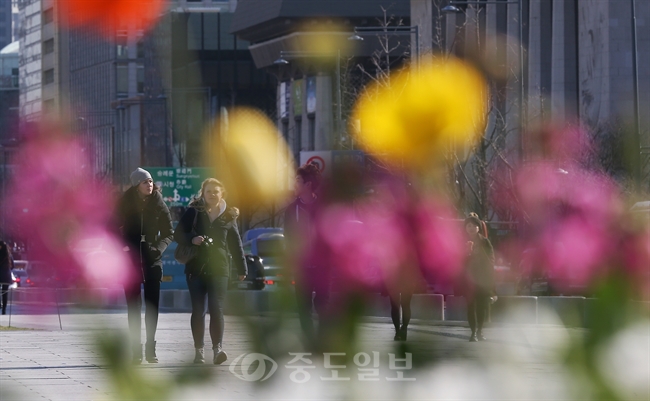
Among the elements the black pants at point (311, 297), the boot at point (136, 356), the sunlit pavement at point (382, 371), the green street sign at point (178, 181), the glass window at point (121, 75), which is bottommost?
the sunlit pavement at point (382, 371)

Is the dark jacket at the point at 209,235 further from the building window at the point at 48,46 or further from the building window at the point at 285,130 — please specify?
the building window at the point at 285,130

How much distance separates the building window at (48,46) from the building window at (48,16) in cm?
20

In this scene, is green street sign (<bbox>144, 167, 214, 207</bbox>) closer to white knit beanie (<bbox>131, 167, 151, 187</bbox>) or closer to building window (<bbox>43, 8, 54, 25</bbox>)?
white knit beanie (<bbox>131, 167, 151, 187</bbox>)

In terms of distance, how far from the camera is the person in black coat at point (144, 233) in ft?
33.6

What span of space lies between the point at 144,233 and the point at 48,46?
731 centimetres

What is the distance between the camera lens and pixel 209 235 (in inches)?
400

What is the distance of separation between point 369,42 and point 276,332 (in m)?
103

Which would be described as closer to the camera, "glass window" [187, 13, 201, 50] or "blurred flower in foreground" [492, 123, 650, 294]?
"blurred flower in foreground" [492, 123, 650, 294]

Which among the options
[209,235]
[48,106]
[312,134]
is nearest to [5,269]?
[209,235]

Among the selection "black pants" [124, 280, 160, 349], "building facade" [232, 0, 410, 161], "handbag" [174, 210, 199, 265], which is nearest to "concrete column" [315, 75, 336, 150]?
"building facade" [232, 0, 410, 161]

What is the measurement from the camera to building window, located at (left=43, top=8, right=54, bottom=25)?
7.93 feet

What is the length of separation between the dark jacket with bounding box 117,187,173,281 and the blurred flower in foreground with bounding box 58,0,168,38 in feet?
25.1

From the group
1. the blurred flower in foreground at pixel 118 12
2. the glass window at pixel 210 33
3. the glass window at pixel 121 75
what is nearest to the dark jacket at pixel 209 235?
the glass window at pixel 121 75

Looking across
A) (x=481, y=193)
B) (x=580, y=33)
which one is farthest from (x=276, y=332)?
(x=580, y=33)
